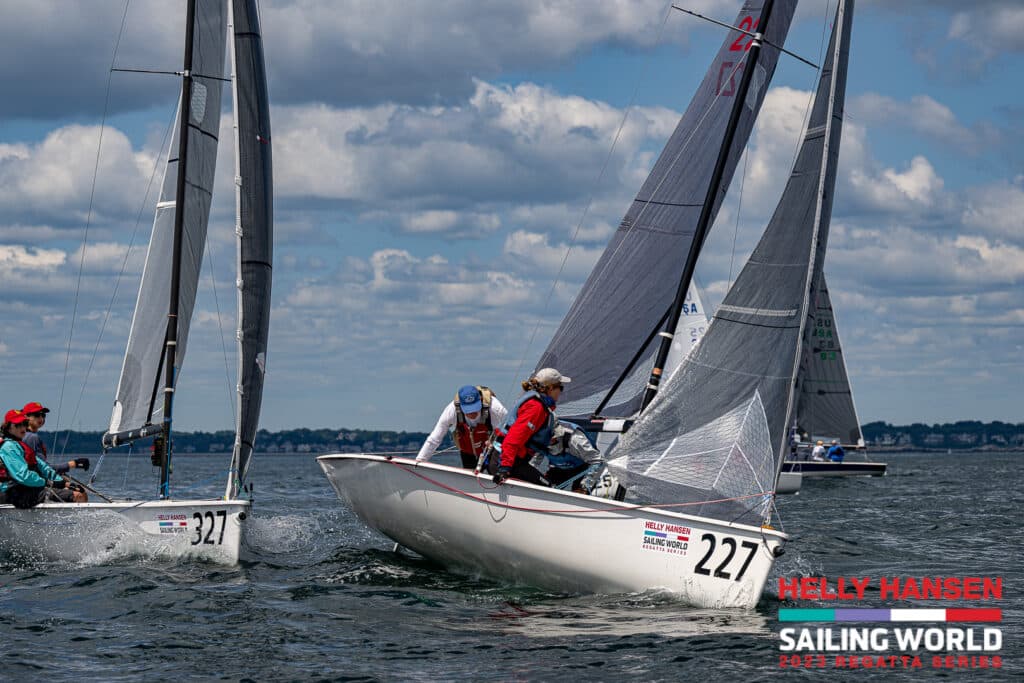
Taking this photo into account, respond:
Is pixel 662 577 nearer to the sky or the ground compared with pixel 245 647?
nearer to the sky

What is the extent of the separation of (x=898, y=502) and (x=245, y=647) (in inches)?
898

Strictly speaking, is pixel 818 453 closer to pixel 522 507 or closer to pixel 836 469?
pixel 836 469

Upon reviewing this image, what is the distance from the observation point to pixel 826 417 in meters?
47.6

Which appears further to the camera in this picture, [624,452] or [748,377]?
[624,452]

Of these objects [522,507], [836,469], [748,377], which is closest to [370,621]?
[522,507]

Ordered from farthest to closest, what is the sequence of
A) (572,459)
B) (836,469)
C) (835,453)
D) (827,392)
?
(827,392), (835,453), (836,469), (572,459)

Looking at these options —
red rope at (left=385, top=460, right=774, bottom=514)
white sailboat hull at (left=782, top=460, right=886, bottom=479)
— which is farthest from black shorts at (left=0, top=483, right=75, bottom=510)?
white sailboat hull at (left=782, top=460, right=886, bottom=479)

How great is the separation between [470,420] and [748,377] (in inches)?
120

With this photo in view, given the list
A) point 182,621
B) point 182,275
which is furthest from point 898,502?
point 182,621

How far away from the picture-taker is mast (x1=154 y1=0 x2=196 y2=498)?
14906mm

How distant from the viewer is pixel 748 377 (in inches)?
460

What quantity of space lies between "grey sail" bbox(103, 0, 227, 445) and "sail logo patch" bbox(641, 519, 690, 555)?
6914 millimetres

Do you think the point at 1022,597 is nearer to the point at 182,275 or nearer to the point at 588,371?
the point at 588,371

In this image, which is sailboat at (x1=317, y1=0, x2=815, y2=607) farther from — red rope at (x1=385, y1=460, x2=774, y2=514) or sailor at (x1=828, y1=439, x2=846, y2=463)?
sailor at (x1=828, y1=439, x2=846, y2=463)
